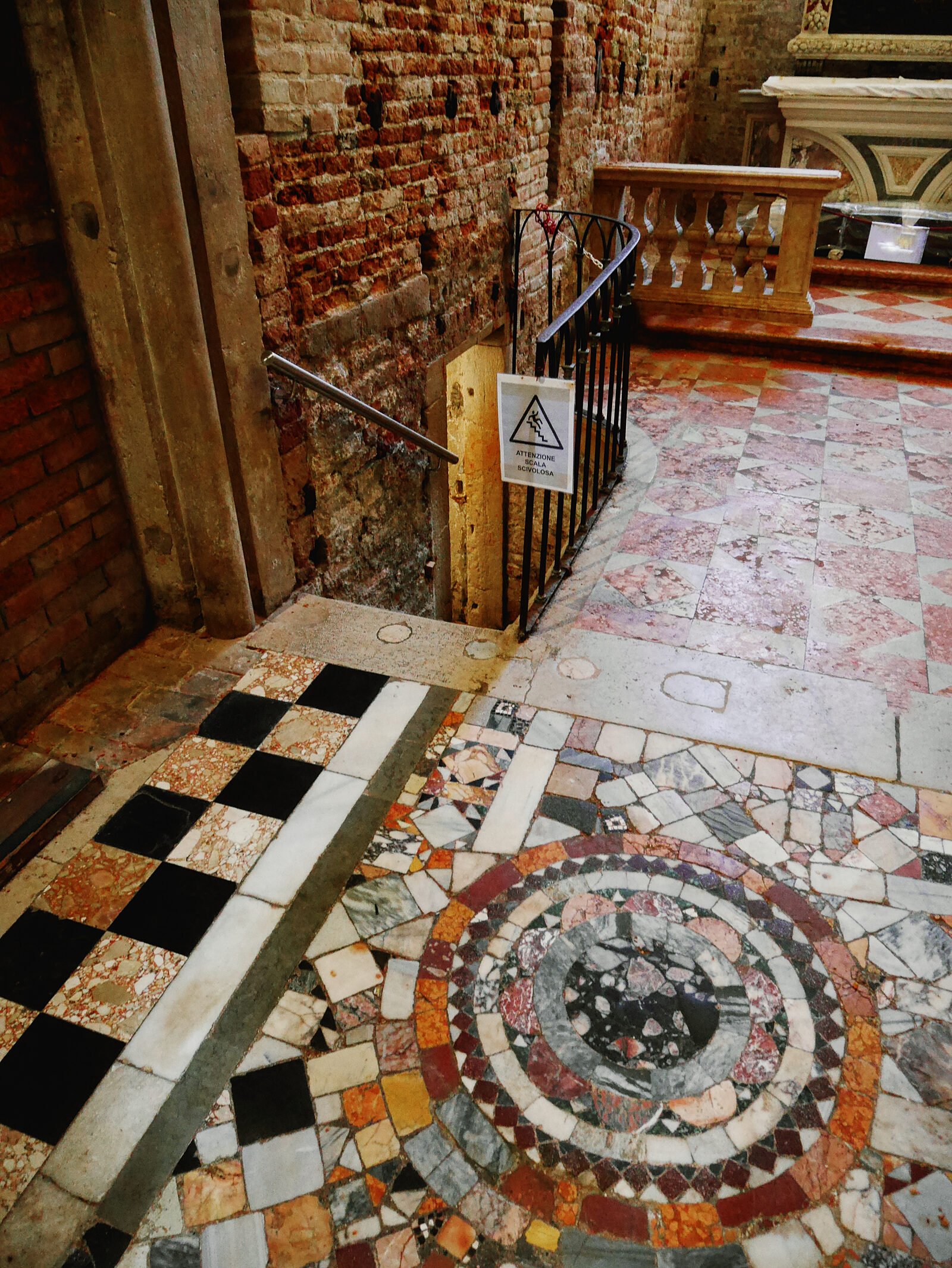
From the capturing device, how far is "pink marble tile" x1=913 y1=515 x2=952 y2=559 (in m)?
3.61

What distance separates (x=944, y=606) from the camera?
10.7 ft

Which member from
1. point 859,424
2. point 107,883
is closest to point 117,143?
point 107,883


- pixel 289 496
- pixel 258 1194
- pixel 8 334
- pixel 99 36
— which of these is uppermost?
pixel 99 36

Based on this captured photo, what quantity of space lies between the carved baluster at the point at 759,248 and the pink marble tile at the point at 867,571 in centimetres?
311

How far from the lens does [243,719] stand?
105 inches

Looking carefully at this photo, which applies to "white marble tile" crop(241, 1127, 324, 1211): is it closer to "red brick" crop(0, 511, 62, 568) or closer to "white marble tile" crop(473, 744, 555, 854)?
"white marble tile" crop(473, 744, 555, 854)

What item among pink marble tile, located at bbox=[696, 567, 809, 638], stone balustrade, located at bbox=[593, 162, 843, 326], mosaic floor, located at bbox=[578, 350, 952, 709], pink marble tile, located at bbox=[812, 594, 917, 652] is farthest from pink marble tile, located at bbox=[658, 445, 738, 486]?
stone balustrade, located at bbox=[593, 162, 843, 326]

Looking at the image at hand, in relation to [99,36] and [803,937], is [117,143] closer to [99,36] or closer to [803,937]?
[99,36]

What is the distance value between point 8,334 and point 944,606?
10.6 ft

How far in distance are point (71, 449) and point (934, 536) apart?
3.39m

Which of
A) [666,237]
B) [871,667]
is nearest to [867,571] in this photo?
[871,667]

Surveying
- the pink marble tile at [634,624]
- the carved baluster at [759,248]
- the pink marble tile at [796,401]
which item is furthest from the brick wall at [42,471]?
the carved baluster at [759,248]

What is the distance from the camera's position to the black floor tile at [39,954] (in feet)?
6.25

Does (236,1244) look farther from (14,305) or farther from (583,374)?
(583,374)
